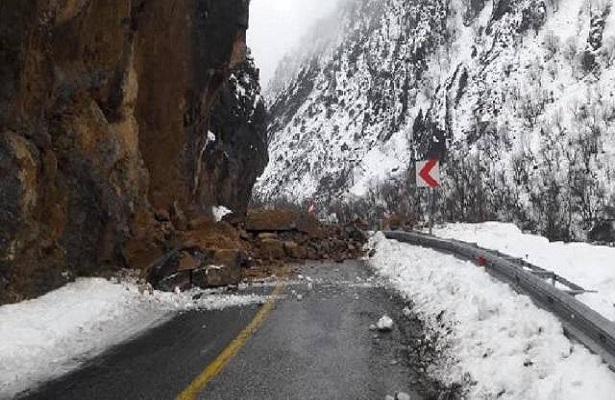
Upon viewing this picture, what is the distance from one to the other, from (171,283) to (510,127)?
17573 cm

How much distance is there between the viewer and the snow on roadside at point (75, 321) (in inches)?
300

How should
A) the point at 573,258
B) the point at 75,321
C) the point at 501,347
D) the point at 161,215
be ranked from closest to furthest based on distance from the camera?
the point at 501,347, the point at 75,321, the point at 573,258, the point at 161,215

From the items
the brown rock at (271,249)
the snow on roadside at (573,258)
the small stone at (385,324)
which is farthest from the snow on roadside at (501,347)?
the brown rock at (271,249)

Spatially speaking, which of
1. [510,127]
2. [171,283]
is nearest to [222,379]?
[171,283]

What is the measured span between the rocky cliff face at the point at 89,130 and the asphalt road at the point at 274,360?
3312mm

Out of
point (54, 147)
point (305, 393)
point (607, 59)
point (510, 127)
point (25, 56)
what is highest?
point (607, 59)

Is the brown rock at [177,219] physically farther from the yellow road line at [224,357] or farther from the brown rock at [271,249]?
the yellow road line at [224,357]

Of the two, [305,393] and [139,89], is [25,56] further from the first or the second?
[139,89]

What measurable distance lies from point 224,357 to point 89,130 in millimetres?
8265

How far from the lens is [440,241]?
16062 mm

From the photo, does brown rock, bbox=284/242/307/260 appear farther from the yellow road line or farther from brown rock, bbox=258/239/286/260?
the yellow road line

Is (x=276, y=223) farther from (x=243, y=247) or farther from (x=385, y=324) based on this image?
(x=385, y=324)

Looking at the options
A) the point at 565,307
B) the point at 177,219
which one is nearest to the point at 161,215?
the point at 177,219

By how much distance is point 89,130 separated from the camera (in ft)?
47.7
